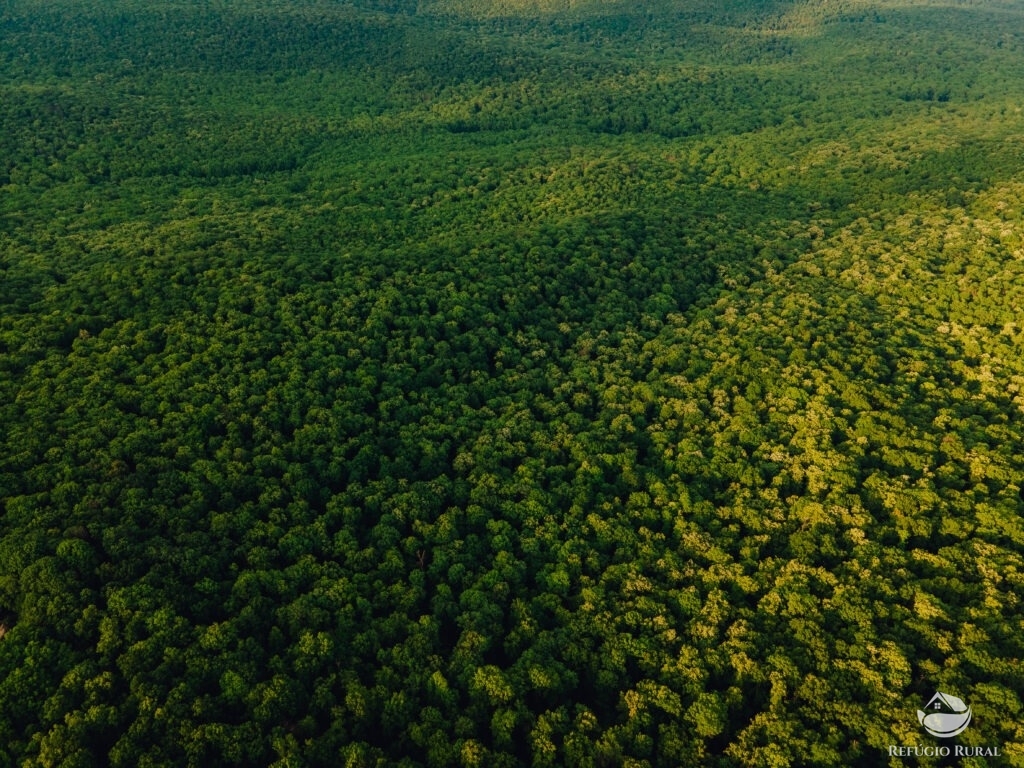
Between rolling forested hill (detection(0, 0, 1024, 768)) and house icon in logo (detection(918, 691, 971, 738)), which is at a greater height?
rolling forested hill (detection(0, 0, 1024, 768))

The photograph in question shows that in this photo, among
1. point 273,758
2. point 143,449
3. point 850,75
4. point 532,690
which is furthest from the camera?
point 850,75

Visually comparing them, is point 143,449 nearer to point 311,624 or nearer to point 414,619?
point 311,624

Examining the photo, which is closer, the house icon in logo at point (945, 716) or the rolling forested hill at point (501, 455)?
the house icon in logo at point (945, 716)

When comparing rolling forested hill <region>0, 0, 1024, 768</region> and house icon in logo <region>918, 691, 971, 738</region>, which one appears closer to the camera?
house icon in logo <region>918, 691, 971, 738</region>

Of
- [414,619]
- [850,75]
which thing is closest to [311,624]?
[414,619]

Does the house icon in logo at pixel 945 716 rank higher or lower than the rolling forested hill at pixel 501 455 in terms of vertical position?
lower
